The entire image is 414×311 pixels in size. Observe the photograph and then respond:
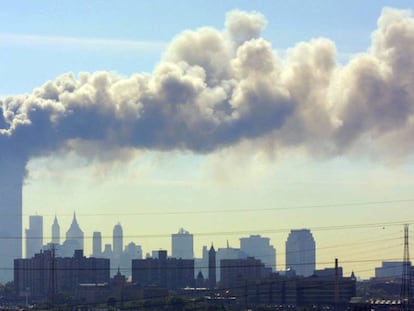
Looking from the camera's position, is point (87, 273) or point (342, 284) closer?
point (342, 284)

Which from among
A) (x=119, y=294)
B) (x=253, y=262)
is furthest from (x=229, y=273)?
(x=119, y=294)

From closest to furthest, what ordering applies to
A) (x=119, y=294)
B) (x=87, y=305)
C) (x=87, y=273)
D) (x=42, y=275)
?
(x=87, y=305), (x=119, y=294), (x=42, y=275), (x=87, y=273)

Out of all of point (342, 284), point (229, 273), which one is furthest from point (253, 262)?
point (342, 284)

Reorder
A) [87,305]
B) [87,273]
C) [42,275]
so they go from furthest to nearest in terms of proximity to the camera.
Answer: [87,273] < [42,275] < [87,305]

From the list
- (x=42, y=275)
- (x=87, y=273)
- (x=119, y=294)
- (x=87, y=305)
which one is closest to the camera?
(x=87, y=305)

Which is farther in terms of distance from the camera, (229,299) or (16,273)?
(16,273)

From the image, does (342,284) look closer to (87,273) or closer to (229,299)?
(229,299)

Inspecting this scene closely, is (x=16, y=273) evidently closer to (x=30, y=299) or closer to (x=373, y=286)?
(x=30, y=299)

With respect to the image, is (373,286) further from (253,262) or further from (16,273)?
(16,273)
